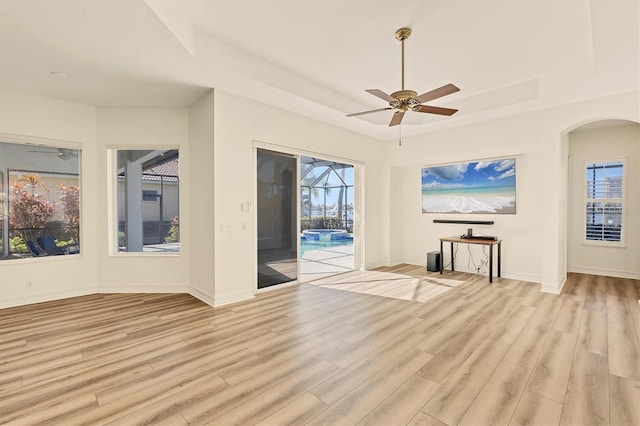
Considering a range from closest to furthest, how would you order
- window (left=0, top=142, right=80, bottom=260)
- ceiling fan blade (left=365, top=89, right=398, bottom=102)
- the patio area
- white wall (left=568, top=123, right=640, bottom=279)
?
1. ceiling fan blade (left=365, top=89, right=398, bottom=102)
2. window (left=0, top=142, right=80, bottom=260)
3. white wall (left=568, top=123, right=640, bottom=279)
4. the patio area

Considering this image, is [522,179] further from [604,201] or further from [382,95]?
[382,95]

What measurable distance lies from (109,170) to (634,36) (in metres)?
7.03

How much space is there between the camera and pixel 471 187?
6324 mm

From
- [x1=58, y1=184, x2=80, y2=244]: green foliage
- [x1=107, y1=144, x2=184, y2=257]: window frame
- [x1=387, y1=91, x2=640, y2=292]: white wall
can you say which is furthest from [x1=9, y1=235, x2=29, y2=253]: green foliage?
[x1=387, y1=91, x2=640, y2=292]: white wall

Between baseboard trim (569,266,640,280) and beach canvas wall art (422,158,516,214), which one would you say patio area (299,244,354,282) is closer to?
beach canvas wall art (422,158,516,214)

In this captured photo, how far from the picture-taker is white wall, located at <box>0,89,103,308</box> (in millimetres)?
4215

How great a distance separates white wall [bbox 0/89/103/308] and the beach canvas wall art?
6590 mm

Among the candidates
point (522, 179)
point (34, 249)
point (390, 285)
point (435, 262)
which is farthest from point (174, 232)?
point (522, 179)

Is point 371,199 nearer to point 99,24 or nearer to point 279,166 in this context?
→ point 279,166

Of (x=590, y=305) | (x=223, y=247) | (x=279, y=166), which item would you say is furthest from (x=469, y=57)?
(x=223, y=247)

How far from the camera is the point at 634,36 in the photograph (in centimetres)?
298

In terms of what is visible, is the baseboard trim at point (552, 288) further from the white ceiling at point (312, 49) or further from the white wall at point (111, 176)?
the white wall at point (111, 176)

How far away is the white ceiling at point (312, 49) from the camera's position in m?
2.76

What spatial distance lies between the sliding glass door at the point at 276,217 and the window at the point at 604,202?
20.0ft
